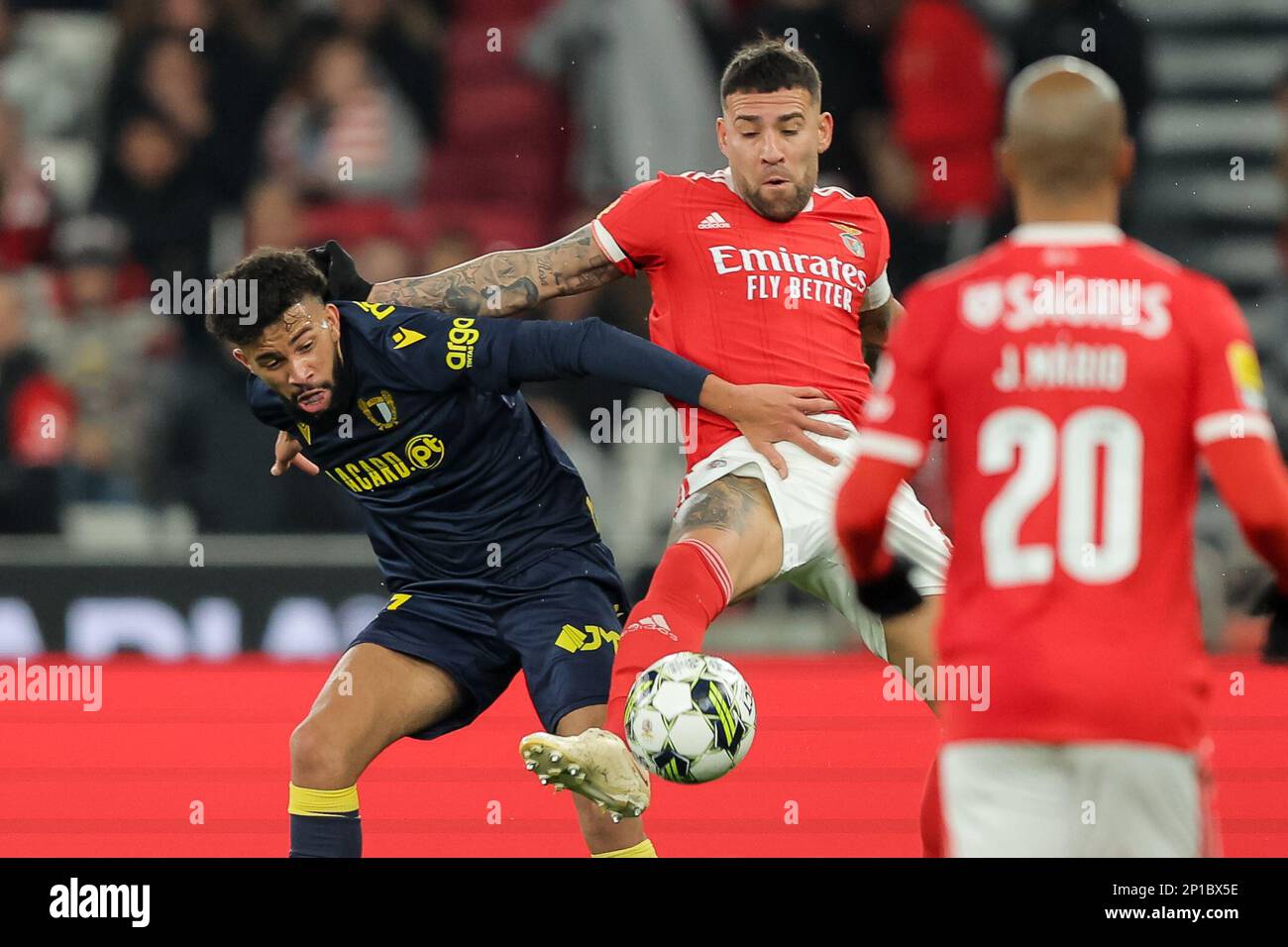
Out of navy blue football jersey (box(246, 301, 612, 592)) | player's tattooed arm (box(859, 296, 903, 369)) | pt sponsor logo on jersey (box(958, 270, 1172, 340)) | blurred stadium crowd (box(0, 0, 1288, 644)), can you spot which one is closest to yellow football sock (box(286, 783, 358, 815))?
navy blue football jersey (box(246, 301, 612, 592))

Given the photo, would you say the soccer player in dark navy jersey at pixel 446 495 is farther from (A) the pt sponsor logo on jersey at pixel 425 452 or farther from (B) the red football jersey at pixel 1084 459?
(B) the red football jersey at pixel 1084 459

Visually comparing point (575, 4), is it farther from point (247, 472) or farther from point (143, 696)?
point (143, 696)

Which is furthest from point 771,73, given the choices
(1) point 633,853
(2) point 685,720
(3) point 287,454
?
(1) point 633,853

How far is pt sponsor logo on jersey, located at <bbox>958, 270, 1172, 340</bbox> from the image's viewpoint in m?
3.10

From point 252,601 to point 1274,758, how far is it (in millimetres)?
4518

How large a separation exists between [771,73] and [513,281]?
0.90 meters

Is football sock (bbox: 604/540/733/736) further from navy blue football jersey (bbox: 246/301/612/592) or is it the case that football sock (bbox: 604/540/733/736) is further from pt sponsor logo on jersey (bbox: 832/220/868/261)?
pt sponsor logo on jersey (bbox: 832/220/868/261)

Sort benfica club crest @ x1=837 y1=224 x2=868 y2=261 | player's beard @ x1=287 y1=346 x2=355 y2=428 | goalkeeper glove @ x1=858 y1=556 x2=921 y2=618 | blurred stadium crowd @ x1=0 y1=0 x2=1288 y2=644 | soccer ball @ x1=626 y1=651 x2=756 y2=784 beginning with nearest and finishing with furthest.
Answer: goalkeeper glove @ x1=858 y1=556 x2=921 y2=618, soccer ball @ x1=626 y1=651 x2=756 y2=784, player's beard @ x1=287 y1=346 x2=355 y2=428, benfica club crest @ x1=837 y1=224 x2=868 y2=261, blurred stadium crowd @ x1=0 y1=0 x2=1288 y2=644

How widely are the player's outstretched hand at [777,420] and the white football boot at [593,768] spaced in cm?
96

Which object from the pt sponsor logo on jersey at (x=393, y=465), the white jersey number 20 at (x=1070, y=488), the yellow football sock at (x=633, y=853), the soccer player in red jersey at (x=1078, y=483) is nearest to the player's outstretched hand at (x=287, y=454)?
the pt sponsor logo on jersey at (x=393, y=465)

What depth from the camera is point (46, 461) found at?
979cm

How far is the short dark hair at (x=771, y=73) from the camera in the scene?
5176mm

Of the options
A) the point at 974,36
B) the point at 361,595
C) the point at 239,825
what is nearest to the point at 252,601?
the point at 361,595

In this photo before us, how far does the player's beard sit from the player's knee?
2.61 ft
